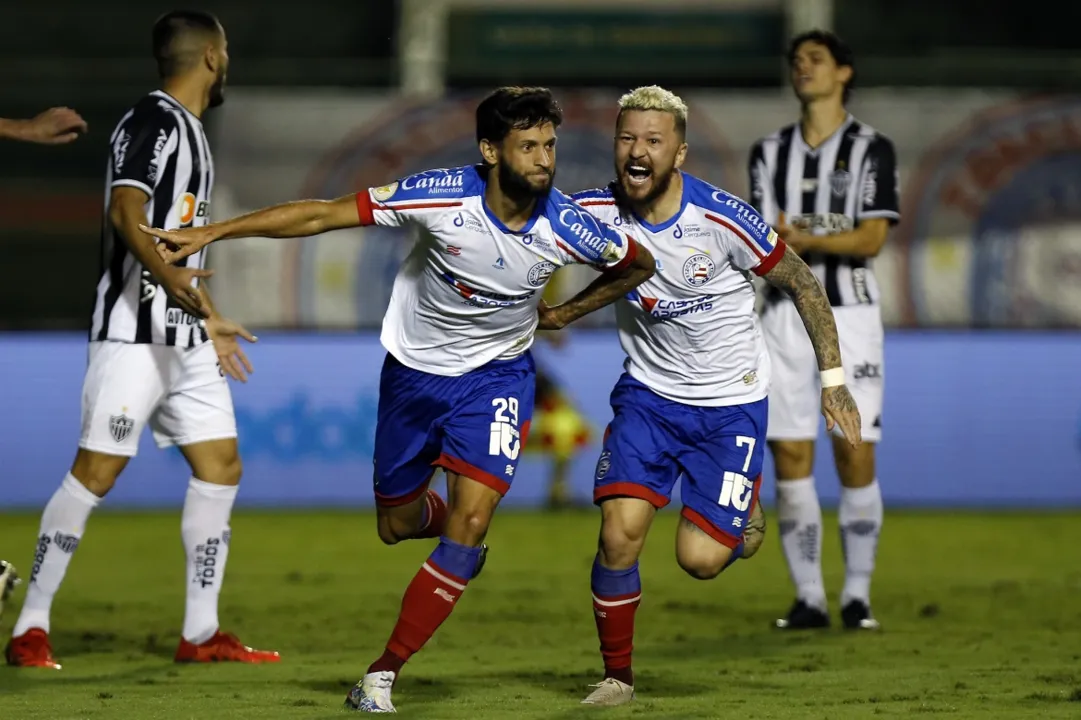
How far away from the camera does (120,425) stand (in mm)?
6023

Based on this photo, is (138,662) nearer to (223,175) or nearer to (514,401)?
(514,401)

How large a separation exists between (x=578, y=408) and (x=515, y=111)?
296 inches

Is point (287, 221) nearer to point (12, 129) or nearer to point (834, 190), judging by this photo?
point (12, 129)

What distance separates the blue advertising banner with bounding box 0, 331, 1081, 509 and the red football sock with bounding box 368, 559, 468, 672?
23.8 feet

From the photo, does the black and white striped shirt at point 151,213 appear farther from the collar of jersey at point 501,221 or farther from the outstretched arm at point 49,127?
the collar of jersey at point 501,221

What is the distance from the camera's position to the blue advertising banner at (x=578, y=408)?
40.7 ft

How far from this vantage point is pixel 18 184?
15688 millimetres

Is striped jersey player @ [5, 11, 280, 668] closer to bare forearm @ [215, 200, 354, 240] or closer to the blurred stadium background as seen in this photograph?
bare forearm @ [215, 200, 354, 240]

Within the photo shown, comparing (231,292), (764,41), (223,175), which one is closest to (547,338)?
(231,292)

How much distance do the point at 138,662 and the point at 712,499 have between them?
2.13 metres

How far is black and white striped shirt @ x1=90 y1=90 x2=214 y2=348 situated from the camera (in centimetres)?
601

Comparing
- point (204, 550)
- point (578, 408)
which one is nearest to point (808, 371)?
point (204, 550)

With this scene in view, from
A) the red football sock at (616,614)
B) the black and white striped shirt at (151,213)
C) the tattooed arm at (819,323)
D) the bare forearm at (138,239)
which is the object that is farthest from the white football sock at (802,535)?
the bare forearm at (138,239)

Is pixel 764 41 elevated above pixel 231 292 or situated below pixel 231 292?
above
